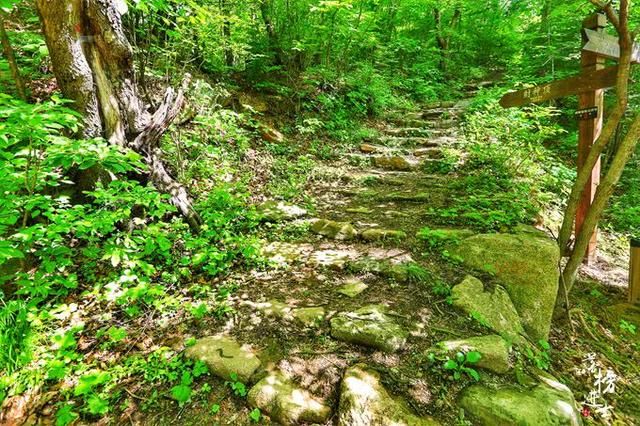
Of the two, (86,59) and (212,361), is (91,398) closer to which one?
(212,361)

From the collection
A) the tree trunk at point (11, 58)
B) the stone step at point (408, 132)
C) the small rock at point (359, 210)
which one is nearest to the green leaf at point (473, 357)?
the small rock at point (359, 210)

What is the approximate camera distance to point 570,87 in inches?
165

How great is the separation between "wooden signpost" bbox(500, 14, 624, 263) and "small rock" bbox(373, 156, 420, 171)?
7.96 feet

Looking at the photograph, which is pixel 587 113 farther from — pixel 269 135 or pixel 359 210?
pixel 269 135

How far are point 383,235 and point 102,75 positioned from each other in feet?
11.7

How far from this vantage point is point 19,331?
2.29 meters

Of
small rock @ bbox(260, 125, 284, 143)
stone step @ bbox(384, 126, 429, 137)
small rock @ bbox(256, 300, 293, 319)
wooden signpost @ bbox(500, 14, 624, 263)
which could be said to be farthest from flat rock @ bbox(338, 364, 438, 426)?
stone step @ bbox(384, 126, 429, 137)

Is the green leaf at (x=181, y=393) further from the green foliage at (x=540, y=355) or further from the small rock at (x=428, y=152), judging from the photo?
the small rock at (x=428, y=152)

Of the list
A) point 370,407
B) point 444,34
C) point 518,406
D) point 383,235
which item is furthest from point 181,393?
point 444,34

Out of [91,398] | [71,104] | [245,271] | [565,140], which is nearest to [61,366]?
[91,398]

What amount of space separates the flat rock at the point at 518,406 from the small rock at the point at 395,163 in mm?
4891

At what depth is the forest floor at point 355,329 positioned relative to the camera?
6.43 ft

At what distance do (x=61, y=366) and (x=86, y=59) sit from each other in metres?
Result: 2.94

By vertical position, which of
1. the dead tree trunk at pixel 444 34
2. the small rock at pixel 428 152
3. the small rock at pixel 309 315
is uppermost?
the dead tree trunk at pixel 444 34
